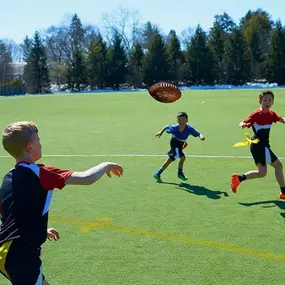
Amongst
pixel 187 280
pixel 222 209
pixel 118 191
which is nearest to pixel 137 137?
pixel 118 191

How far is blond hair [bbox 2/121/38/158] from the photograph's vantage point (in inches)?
122

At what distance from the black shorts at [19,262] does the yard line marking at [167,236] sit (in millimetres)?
2732

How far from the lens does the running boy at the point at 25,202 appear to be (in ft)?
10.4

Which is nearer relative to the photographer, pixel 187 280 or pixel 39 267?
pixel 39 267

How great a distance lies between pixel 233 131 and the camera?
1680cm

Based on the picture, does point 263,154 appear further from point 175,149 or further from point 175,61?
point 175,61

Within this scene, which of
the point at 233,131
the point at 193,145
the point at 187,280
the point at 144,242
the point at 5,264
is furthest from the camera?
the point at 233,131

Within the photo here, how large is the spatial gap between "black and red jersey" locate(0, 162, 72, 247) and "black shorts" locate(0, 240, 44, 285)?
0.16 ft

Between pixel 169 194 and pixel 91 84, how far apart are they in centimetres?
7055

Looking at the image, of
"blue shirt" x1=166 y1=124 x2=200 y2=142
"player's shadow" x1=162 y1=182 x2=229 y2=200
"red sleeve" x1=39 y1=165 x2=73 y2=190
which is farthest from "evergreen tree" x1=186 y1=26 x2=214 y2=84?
"red sleeve" x1=39 y1=165 x2=73 y2=190

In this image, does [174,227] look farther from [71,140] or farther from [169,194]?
[71,140]

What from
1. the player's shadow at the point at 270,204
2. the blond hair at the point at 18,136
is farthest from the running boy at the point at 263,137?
the blond hair at the point at 18,136

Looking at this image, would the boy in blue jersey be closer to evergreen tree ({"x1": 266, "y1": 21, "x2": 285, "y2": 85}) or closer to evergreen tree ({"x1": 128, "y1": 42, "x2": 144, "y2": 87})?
evergreen tree ({"x1": 266, "y1": 21, "x2": 285, "y2": 85})

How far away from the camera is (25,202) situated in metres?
3.17
